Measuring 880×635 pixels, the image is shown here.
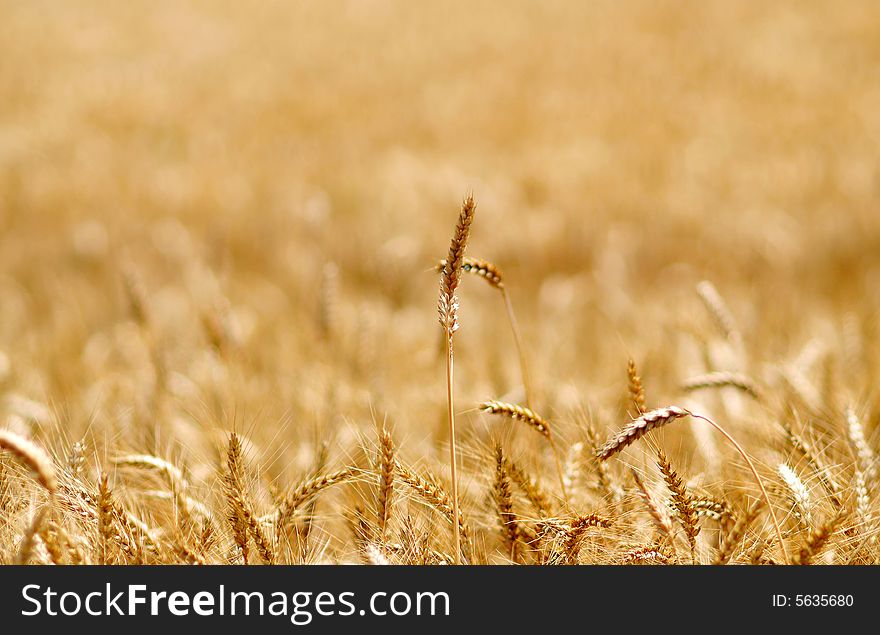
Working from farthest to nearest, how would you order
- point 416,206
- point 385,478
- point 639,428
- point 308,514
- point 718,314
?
point 416,206
point 718,314
point 308,514
point 385,478
point 639,428

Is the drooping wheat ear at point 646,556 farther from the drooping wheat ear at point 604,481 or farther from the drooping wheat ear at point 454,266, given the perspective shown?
the drooping wheat ear at point 454,266

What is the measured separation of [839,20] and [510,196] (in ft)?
15.5

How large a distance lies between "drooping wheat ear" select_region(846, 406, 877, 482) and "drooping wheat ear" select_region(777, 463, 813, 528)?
146mm

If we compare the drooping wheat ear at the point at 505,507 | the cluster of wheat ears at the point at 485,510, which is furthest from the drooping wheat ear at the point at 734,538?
the drooping wheat ear at the point at 505,507

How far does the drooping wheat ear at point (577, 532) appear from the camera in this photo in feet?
2.38

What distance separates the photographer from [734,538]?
0.76 meters

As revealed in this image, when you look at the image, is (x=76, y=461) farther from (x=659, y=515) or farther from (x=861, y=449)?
(x=861, y=449)

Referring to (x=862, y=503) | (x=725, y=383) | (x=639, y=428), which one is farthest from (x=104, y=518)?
(x=725, y=383)

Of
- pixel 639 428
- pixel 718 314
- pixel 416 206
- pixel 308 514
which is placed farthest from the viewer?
pixel 416 206

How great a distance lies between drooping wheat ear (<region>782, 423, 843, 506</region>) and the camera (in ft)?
2.74

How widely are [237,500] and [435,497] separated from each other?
0.73ft

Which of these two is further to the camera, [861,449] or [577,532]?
[861,449]

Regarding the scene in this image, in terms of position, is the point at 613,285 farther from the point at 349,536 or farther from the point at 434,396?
the point at 349,536
